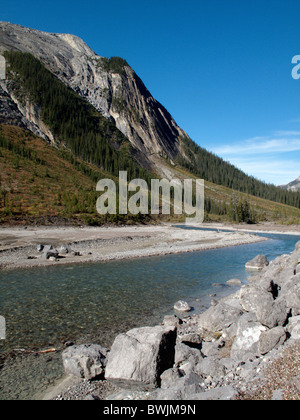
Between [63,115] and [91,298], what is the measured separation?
15382 centimetres

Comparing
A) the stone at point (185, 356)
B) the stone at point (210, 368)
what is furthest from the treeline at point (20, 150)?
the stone at point (210, 368)

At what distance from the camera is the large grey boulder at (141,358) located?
905 cm

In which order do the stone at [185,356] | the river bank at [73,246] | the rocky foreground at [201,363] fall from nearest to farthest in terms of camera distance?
the rocky foreground at [201,363]
the stone at [185,356]
the river bank at [73,246]

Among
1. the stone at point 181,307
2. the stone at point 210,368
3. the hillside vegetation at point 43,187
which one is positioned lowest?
the stone at point 181,307

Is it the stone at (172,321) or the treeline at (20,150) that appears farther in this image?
the treeline at (20,150)

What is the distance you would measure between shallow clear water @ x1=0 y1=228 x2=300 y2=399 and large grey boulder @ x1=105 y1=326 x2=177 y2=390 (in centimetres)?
251

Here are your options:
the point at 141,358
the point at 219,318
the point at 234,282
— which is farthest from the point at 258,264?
the point at 141,358

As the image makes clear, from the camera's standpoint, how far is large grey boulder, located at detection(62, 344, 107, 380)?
973 cm

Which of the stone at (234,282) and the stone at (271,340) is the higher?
the stone at (271,340)

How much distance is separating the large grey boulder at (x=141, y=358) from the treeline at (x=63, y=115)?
136791 millimetres

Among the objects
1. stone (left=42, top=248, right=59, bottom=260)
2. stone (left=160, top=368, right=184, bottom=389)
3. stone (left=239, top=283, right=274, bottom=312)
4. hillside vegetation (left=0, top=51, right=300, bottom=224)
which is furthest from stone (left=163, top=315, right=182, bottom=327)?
hillside vegetation (left=0, top=51, right=300, bottom=224)

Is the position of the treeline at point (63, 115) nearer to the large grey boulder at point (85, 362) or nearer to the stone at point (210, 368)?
the large grey boulder at point (85, 362)

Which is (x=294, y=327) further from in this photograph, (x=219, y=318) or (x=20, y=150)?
(x=20, y=150)
